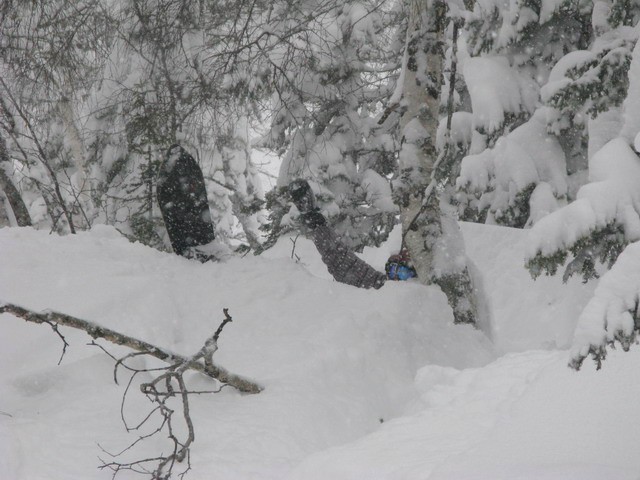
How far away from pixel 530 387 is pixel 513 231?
5.07 metres

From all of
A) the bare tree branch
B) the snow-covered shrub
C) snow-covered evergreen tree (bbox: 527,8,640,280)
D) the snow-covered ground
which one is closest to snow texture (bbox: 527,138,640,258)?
snow-covered evergreen tree (bbox: 527,8,640,280)

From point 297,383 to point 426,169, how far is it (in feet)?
9.40

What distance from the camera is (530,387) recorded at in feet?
12.0

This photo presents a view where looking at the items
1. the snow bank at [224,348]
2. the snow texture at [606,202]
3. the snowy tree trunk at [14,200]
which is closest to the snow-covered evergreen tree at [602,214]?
the snow texture at [606,202]

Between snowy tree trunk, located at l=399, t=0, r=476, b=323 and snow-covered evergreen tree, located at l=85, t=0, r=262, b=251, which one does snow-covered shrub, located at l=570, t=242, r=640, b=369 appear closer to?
snowy tree trunk, located at l=399, t=0, r=476, b=323

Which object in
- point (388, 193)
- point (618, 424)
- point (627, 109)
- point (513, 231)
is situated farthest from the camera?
point (388, 193)

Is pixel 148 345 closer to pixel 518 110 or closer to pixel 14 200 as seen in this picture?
pixel 518 110

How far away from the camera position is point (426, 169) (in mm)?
5875

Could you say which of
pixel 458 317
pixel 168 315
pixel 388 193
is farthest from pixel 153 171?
pixel 458 317

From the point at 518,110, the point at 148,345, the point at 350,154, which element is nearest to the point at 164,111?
the point at 148,345

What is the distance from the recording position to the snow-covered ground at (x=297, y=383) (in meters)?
2.86

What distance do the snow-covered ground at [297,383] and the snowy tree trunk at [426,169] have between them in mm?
257

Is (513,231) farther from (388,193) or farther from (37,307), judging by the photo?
(37,307)

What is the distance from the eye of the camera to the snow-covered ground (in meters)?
2.86
